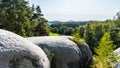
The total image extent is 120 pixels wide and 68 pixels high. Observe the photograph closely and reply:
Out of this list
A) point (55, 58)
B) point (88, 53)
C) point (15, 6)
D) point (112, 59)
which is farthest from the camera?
point (15, 6)

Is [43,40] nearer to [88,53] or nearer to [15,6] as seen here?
[88,53]

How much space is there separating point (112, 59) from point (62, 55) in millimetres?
4359

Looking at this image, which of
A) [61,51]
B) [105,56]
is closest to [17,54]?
[105,56]

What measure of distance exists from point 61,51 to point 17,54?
3996mm

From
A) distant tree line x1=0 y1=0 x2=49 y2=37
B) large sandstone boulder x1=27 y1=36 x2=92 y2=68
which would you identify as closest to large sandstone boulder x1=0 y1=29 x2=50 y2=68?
large sandstone boulder x1=27 y1=36 x2=92 y2=68

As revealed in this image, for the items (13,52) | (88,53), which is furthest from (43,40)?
(13,52)

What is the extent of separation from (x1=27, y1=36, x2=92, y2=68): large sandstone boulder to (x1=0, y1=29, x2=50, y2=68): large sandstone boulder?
277 centimetres

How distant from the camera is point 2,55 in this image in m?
7.66

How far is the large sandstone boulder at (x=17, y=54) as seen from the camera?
25.3 feet

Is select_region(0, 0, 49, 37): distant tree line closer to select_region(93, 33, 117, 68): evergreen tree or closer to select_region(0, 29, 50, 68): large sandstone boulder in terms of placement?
select_region(0, 29, 50, 68): large sandstone boulder

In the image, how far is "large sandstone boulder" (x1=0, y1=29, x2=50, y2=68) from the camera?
25.3 ft

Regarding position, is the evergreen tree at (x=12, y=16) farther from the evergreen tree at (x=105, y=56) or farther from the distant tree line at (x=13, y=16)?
the evergreen tree at (x=105, y=56)

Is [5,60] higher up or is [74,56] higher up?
[5,60]

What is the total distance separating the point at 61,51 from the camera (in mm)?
11742
